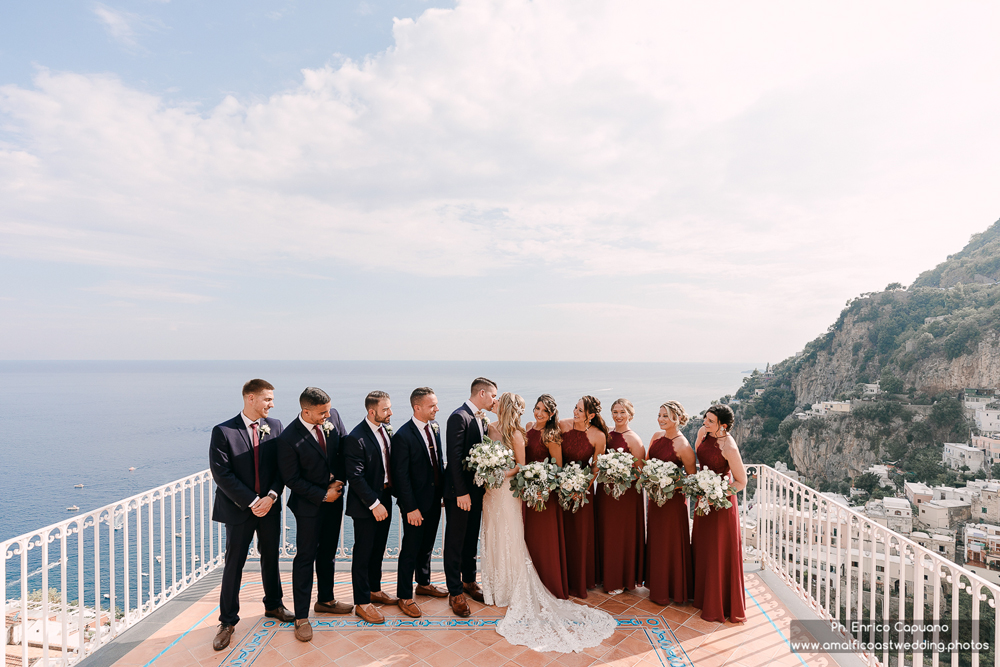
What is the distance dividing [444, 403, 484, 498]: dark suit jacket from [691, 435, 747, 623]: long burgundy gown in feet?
7.58

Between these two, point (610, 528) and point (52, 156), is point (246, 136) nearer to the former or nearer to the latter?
point (610, 528)

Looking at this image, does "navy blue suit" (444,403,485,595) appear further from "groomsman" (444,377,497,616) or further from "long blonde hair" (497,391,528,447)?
"long blonde hair" (497,391,528,447)

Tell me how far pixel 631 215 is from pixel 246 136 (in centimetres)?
2335

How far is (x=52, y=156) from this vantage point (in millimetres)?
41031

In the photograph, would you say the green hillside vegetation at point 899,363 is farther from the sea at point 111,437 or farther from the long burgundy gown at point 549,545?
the long burgundy gown at point 549,545

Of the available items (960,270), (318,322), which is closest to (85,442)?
(318,322)

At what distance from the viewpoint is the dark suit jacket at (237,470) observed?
3975 millimetres

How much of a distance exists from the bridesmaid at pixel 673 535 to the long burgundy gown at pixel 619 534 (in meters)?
0.21

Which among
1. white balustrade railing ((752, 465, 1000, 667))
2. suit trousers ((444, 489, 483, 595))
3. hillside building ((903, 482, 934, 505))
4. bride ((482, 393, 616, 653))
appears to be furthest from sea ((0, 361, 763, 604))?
hillside building ((903, 482, 934, 505))

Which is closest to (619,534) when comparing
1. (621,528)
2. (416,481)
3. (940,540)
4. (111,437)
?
(621,528)

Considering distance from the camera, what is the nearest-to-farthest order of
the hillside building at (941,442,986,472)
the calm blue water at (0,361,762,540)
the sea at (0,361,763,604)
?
the hillside building at (941,442,986,472) < the sea at (0,361,763,604) < the calm blue water at (0,361,762,540)

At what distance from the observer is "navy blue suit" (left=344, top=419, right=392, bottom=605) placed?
14.2 feet

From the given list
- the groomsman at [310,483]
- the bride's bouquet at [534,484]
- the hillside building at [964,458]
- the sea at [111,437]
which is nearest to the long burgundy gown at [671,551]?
the bride's bouquet at [534,484]

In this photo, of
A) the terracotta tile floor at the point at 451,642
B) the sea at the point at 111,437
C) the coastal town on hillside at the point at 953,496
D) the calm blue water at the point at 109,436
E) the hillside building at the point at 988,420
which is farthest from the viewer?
the calm blue water at the point at 109,436
